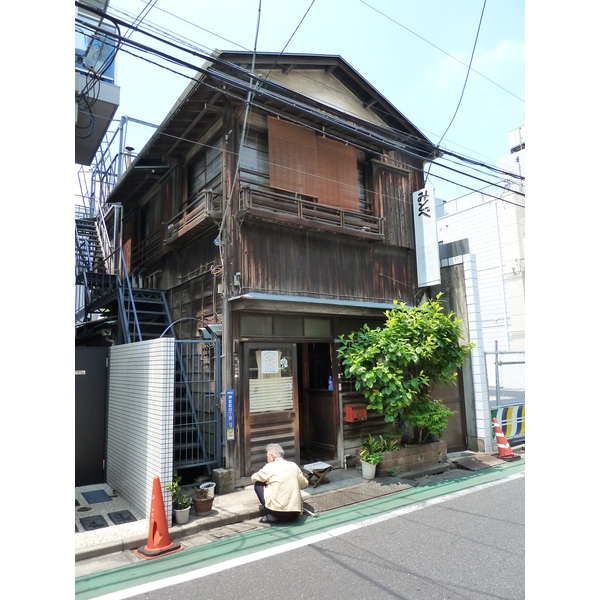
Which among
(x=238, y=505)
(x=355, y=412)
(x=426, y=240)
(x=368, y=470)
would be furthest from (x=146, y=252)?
(x=368, y=470)

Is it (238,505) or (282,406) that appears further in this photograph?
(282,406)

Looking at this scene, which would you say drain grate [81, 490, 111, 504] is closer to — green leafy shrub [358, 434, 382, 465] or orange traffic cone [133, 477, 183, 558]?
orange traffic cone [133, 477, 183, 558]

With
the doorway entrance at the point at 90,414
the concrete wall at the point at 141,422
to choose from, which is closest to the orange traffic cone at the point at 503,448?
the concrete wall at the point at 141,422

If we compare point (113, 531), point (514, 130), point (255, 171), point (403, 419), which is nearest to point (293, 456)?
point (403, 419)

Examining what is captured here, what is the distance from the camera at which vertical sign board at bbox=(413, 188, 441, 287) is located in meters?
11.6

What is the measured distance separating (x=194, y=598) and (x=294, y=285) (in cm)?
624

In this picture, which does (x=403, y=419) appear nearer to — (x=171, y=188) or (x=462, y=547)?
(x=462, y=547)

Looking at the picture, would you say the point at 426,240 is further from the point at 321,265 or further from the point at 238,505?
the point at 238,505

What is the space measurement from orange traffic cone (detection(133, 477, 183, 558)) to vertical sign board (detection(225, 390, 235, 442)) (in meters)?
2.36

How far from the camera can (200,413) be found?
378 inches

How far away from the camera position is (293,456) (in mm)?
9391

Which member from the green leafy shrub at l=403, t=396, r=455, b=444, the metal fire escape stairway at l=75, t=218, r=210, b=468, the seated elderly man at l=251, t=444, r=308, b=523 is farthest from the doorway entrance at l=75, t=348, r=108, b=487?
the green leafy shrub at l=403, t=396, r=455, b=444

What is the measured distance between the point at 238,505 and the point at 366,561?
113 inches

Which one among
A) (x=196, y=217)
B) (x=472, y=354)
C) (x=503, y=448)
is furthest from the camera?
(x=472, y=354)
